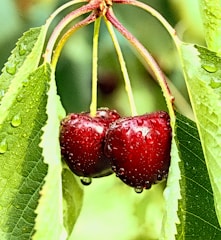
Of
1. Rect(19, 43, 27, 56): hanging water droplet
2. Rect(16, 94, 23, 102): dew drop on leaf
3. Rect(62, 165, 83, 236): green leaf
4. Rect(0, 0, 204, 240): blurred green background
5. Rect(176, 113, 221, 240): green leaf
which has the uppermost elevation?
Rect(19, 43, 27, 56): hanging water droplet

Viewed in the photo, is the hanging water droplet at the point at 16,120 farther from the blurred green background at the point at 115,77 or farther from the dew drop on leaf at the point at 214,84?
the blurred green background at the point at 115,77

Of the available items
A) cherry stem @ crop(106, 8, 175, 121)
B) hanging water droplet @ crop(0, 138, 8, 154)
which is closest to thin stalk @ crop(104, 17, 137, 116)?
cherry stem @ crop(106, 8, 175, 121)

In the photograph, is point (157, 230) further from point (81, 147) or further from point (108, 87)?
point (81, 147)

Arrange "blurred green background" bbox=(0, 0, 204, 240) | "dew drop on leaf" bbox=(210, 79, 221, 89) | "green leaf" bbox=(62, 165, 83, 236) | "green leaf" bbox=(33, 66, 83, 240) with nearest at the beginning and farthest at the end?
"green leaf" bbox=(33, 66, 83, 240), "dew drop on leaf" bbox=(210, 79, 221, 89), "green leaf" bbox=(62, 165, 83, 236), "blurred green background" bbox=(0, 0, 204, 240)

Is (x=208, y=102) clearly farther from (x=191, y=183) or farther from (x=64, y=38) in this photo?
(x=64, y=38)

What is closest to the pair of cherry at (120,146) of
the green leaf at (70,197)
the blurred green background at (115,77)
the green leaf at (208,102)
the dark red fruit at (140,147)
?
the dark red fruit at (140,147)

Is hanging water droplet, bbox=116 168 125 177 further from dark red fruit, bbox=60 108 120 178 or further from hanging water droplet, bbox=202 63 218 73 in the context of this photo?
hanging water droplet, bbox=202 63 218 73

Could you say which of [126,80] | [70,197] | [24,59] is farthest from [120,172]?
[70,197]
